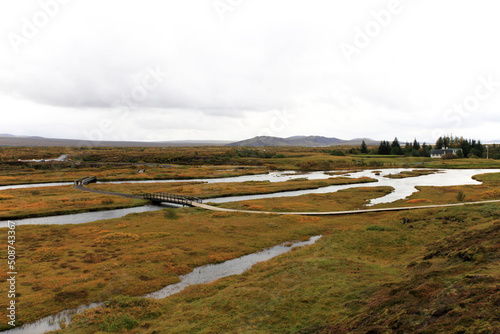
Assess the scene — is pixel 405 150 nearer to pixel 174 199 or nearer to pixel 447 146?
pixel 447 146

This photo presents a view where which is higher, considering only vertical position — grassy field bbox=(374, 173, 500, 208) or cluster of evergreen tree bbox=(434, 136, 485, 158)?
cluster of evergreen tree bbox=(434, 136, 485, 158)

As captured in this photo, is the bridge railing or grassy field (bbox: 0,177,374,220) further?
the bridge railing

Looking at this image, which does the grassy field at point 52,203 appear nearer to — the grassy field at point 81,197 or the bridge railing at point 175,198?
the grassy field at point 81,197

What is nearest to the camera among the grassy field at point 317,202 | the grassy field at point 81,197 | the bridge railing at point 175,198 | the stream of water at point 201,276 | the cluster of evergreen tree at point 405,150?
the stream of water at point 201,276

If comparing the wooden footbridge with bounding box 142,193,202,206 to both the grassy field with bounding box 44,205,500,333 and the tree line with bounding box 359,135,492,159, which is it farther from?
the tree line with bounding box 359,135,492,159

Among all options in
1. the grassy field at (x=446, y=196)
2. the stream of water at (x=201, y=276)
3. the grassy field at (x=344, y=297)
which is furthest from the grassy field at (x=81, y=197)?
the grassy field at (x=344, y=297)

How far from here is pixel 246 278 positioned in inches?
806

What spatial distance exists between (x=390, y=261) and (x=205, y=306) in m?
14.2

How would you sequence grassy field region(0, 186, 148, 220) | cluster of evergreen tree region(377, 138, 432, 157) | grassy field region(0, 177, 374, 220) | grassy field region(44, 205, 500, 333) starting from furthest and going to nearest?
1. cluster of evergreen tree region(377, 138, 432, 157)
2. grassy field region(0, 177, 374, 220)
3. grassy field region(0, 186, 148, 220)
4. grassy field region(44, 205, 500, 333)

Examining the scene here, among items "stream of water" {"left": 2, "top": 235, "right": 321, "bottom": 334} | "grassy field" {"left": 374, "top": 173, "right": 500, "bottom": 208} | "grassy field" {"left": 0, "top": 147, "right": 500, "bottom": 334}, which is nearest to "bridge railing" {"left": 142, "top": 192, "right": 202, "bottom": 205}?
"grassy field" {"left": 0, "top": 147, "right": 500, "bottom": 334}

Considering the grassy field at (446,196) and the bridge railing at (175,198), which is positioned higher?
the grassy field at (446,196)

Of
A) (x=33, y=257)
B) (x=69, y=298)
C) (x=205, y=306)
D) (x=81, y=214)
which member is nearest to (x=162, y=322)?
(x=205, y=306)

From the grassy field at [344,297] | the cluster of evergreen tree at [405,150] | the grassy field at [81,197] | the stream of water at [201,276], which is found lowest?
the stream of water at [201,276]

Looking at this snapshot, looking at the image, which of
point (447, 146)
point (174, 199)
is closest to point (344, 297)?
point (174, 199)
